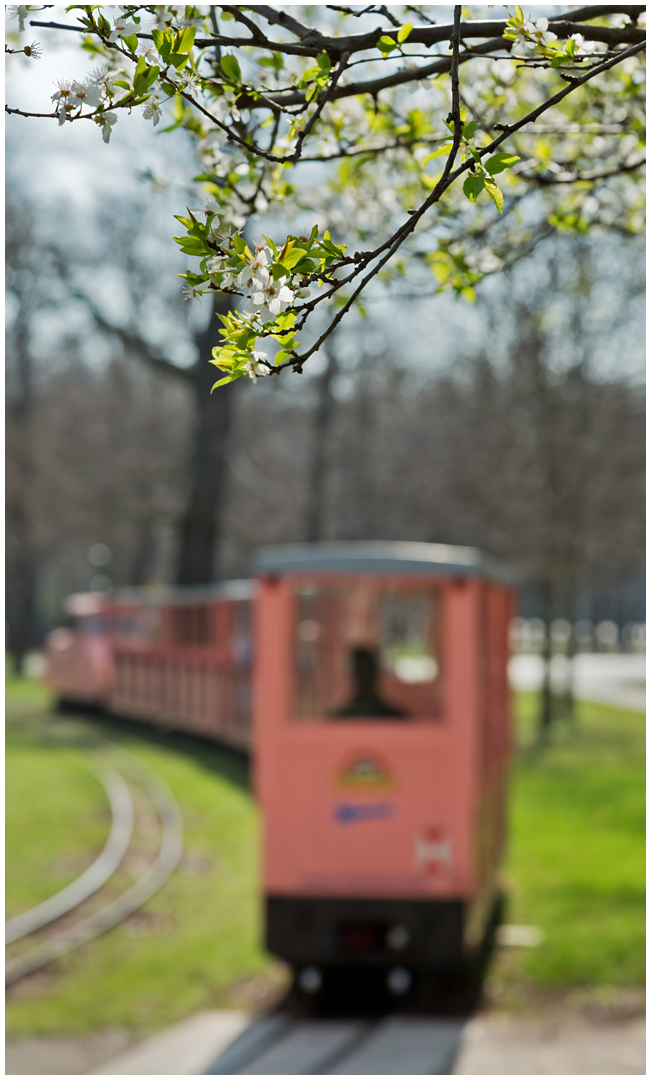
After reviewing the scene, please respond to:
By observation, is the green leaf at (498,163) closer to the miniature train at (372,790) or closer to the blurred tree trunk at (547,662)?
the miniature train at (372,790)

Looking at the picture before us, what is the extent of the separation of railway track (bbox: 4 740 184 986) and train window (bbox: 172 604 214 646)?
316cm

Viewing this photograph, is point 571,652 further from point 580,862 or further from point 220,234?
point 220,234

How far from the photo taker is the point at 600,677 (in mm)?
34719

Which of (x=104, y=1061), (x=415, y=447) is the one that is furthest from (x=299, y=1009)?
(x=415, y=447)

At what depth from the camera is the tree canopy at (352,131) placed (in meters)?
2.45

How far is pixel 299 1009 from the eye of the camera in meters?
7.58

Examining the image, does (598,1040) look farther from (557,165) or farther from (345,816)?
(557,165)

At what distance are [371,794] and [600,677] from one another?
28598mm

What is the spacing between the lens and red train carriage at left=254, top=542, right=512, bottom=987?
23.2 feet

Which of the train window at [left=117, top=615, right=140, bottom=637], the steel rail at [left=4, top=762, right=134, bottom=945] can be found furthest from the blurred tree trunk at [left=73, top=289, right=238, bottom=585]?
the steel rail at [left=4, top=762, right=134, bottom=945]

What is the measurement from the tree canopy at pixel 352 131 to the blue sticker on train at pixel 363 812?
130 inches

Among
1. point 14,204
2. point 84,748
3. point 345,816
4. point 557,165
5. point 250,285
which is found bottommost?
point 84,748

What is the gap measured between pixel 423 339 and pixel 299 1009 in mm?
18232

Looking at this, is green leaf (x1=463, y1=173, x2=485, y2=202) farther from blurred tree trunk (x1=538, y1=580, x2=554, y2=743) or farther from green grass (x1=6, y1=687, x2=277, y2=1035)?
blurred tree trunk (x1=538, y1=580, x2=554, y2=743)
